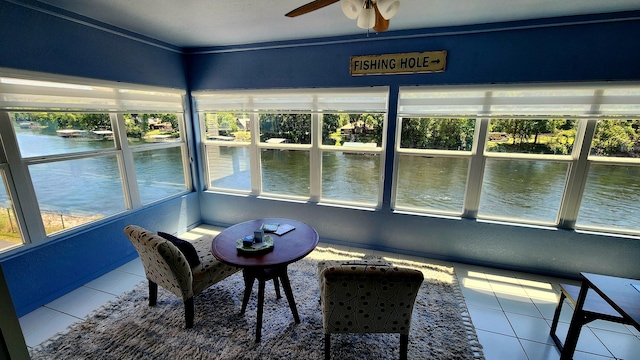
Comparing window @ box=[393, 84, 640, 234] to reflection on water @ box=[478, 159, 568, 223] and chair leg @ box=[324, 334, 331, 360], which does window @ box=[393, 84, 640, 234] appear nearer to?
reflection on water @ box=[478, 159, 568, 223]

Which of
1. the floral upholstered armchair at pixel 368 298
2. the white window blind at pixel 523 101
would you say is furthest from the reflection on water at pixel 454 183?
the floral upholstered armchair at pixel 368 298

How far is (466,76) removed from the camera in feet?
8.94

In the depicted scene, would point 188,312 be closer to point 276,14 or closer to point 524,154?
point 276,14

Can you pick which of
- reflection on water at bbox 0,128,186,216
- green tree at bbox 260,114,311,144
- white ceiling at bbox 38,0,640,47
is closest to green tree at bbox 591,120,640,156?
white ceiling at bbox 38,0,640,47

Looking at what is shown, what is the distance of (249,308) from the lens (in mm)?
2338

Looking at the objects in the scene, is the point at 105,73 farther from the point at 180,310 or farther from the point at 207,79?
the point at 180,310

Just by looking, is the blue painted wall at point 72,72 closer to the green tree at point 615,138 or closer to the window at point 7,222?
the window at point 7,222

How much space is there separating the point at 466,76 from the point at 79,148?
4.00 m

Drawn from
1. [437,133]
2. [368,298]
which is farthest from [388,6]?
[437,133]

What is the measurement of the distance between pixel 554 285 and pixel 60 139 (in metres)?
5.13

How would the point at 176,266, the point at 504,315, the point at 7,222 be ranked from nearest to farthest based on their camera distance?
the point at 176,266
the point at 7,222
the point at 504,315

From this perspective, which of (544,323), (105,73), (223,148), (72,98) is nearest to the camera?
(544,323)

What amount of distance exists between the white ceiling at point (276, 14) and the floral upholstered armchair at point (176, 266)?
6.27 ft

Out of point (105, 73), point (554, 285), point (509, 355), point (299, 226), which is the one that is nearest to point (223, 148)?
point (105, 73)
